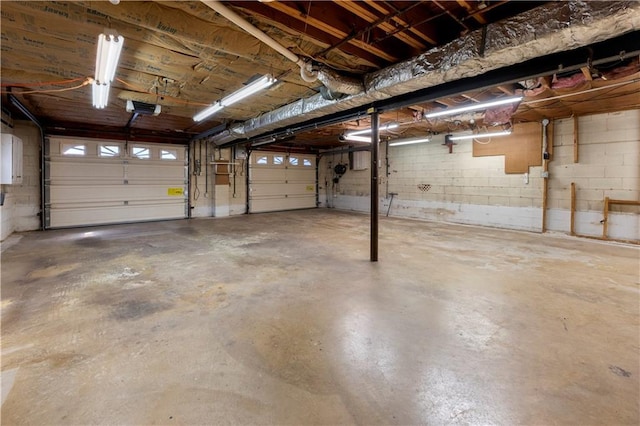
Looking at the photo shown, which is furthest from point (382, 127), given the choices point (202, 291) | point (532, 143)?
point (202, 291)

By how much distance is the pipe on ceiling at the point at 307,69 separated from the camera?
2136 mm

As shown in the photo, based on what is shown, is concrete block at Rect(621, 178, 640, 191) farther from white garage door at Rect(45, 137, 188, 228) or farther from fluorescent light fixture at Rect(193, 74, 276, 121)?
white garage door at Rect(45, 137, 188, 228)

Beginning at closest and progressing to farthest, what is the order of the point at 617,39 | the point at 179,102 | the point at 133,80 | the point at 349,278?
the point at 617,39
the point at 349,278
the point at 133,80
the point at 179,102

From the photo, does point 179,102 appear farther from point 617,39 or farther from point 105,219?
point 617,39

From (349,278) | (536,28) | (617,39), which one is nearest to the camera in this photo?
(536,28)

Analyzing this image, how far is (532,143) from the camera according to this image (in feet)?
21.1

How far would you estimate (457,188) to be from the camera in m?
7.88

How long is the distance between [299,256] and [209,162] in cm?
A: 613

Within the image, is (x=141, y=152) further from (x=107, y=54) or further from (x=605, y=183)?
(x=605, y=183)

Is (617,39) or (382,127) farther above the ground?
(382,127)

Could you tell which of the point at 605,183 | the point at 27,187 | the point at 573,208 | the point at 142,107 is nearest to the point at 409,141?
the point at 573,208

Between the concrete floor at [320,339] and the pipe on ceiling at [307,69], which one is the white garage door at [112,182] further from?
the pipe on ceiling at [307,69]

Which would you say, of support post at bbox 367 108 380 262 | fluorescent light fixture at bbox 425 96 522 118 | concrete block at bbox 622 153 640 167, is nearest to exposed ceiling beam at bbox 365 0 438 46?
support post at bbox 367 108 380 262

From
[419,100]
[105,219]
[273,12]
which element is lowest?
[105,219]
